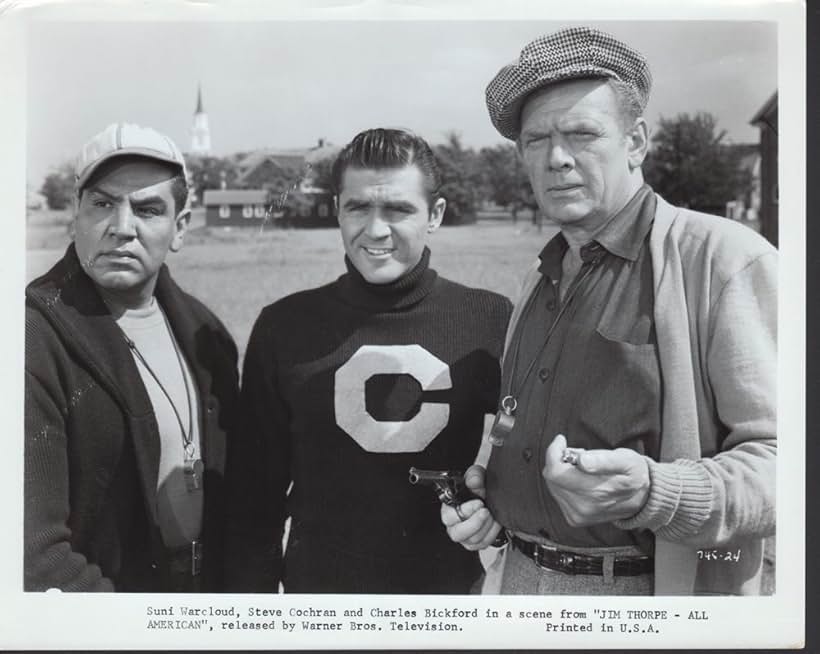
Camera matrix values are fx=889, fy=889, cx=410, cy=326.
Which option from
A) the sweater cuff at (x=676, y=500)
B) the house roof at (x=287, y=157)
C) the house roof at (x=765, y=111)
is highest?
the house roof at (x=765, y=111)

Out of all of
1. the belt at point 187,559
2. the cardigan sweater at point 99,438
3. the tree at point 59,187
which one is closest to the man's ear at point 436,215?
the cardigan sweater at point 99,438

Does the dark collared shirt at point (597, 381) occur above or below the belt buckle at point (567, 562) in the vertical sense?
above

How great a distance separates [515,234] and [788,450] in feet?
3.36

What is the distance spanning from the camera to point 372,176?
2572 millimetres

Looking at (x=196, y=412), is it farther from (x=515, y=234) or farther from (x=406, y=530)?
(x=515, y=234)

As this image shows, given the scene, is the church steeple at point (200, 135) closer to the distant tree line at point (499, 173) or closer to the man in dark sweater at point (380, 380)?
the distant tree line at point (499, 173)

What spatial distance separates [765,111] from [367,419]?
4.86 ft

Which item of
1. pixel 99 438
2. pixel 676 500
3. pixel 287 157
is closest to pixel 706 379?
pixel 676 500


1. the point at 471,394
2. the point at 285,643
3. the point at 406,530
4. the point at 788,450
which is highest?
the point at 471,394

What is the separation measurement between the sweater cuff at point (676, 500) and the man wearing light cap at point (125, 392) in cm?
122

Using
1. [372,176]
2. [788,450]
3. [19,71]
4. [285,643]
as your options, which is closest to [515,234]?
[372,176]

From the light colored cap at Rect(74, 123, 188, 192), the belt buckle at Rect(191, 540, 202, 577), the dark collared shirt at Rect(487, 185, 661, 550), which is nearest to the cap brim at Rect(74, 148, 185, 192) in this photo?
the light colored cap at Rect(74, 123, 188, 192)

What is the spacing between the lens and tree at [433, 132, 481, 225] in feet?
8.55

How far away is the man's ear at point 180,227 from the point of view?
262cm
